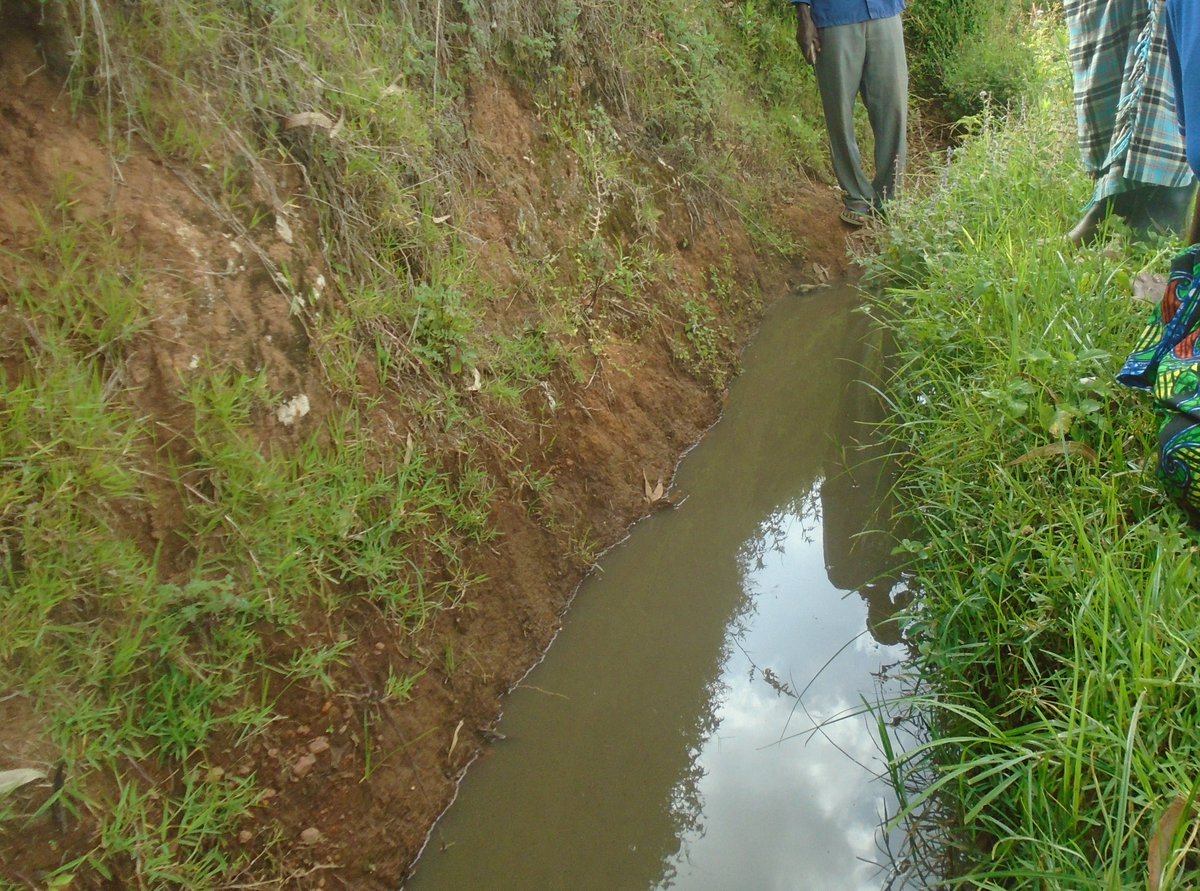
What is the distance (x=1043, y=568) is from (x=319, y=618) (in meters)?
1.86

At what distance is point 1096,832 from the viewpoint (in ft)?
6.23

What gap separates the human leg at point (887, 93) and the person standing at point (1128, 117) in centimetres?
214

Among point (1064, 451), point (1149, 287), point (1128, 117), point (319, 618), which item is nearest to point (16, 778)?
point (319, 618)

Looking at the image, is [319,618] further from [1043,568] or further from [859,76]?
[859,76]

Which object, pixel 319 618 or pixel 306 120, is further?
pixel 306 120

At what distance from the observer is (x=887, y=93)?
A: 5629 mm

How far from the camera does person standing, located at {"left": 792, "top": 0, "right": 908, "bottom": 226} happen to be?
5.44 meters

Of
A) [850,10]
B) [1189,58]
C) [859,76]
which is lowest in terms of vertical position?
[859,76]

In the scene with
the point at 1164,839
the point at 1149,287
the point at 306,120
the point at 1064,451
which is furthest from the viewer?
the point at 1149,287

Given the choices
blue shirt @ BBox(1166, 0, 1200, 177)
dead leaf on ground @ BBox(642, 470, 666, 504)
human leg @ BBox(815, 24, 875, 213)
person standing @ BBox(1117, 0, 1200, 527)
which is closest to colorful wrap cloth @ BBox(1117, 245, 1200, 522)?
person standing @ BBox(1117, 0, 1200, 527)

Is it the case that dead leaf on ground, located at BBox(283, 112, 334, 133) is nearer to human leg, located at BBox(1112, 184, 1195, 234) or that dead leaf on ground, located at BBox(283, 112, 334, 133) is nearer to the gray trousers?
human leg, located at BBox(1112, 184, 1195, 234)

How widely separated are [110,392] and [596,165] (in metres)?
2.72

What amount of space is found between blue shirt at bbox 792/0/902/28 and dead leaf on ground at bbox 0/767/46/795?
5242 mm

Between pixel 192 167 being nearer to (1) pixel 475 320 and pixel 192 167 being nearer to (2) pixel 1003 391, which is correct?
(1) pixel 475 320
